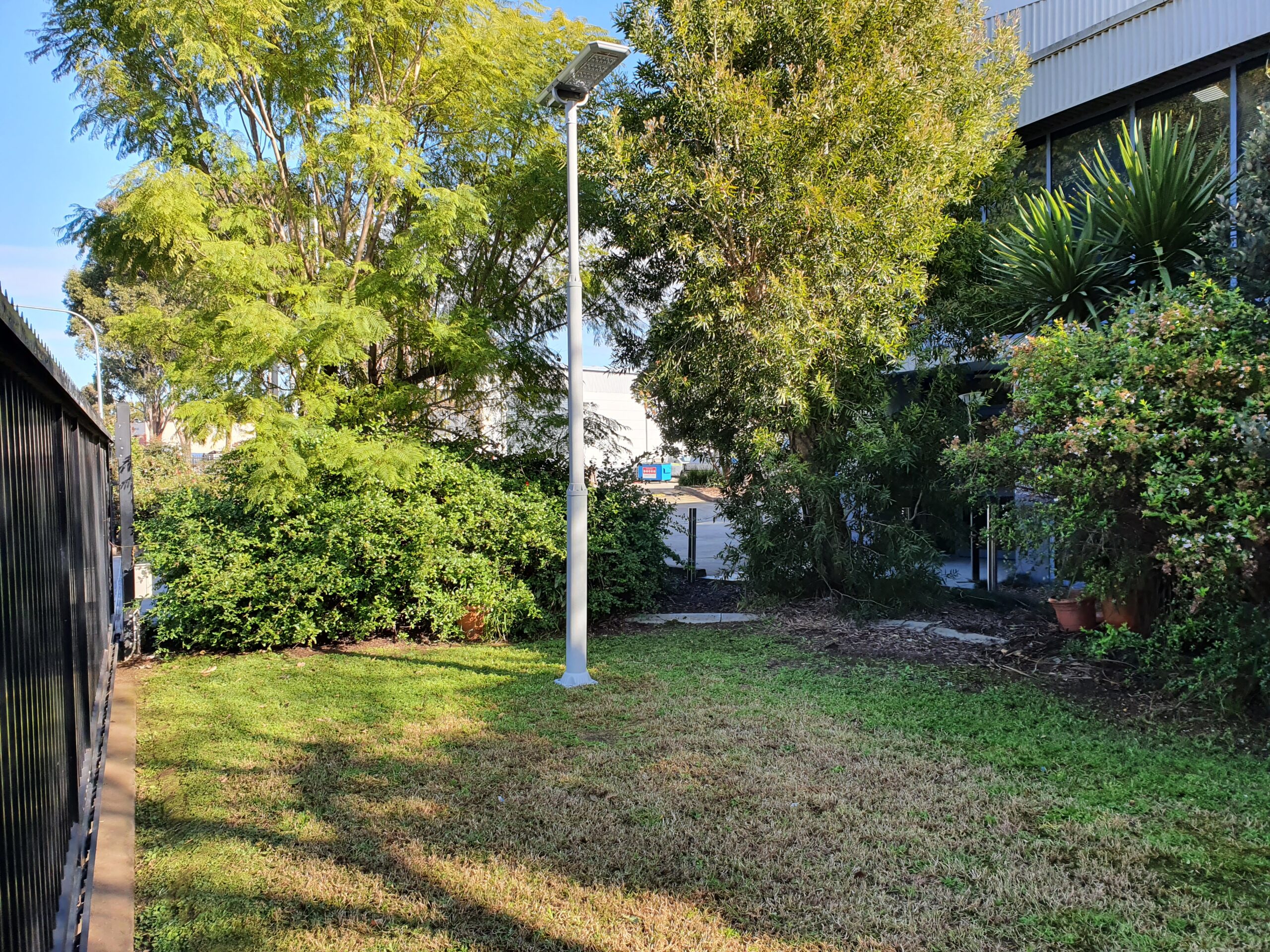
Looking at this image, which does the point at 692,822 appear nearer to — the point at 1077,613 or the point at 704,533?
the point at 1077,613

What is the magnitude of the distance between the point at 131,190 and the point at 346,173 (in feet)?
6.31

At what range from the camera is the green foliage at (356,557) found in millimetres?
7898

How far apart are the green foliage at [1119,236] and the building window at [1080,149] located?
1.62 meters

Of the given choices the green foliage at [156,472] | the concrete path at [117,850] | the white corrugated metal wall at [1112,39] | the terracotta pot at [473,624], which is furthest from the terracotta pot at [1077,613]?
the green foliage at [156,472]

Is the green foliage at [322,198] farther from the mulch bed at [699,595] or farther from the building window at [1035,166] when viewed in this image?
the building window at [1035,166]

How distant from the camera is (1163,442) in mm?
5125

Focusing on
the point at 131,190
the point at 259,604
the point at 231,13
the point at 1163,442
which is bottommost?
the point at 259,604

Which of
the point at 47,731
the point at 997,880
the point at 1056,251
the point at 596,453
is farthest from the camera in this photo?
the point at 596,453

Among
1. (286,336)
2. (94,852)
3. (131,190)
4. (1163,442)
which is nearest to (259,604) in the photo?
(286,336)

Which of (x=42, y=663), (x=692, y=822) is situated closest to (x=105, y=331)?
(x=42, y=663)

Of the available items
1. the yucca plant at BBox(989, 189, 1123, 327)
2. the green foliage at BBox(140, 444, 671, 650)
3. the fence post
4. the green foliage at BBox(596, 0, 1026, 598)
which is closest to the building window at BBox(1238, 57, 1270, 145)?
the green foliage at BBox(596, 0, 1026, 598)

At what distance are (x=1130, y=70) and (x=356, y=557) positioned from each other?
9977 mm

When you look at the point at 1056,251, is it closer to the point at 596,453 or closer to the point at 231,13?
the point at 596,453

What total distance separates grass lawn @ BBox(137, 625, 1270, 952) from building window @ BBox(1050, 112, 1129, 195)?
6.67 metres
